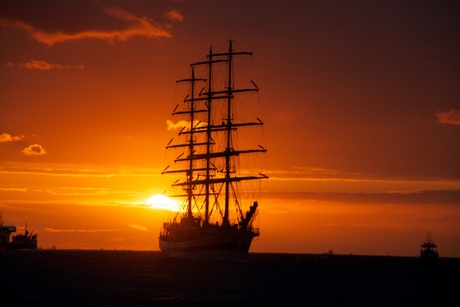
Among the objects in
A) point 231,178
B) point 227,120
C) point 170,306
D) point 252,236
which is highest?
point 227,120

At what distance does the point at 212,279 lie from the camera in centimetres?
10412

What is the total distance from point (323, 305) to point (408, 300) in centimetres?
1266

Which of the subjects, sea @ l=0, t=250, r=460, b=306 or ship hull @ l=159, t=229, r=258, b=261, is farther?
ship hull @ l=159, t=229, r=258, b=261

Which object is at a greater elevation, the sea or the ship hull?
the ship hull

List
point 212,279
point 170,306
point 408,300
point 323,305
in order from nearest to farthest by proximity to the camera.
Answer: point 170,306
point 323,305
point 408,300
point 212,279

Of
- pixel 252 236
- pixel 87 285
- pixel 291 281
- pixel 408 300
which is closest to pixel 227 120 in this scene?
pixel 252 236

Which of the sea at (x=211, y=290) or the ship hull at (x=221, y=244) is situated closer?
the sea at (x=211, y=290)

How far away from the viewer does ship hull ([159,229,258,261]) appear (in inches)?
5743

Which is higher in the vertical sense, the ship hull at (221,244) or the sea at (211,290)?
the ship hull at (221,244)

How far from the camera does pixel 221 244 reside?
147 meters

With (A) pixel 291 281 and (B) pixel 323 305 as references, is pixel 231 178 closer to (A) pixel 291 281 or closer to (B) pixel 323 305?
(A) pixel 291 281

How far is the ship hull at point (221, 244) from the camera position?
146 meters

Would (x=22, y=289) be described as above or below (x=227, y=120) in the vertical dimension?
below

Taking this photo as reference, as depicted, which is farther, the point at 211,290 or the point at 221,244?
the point at 221,244
